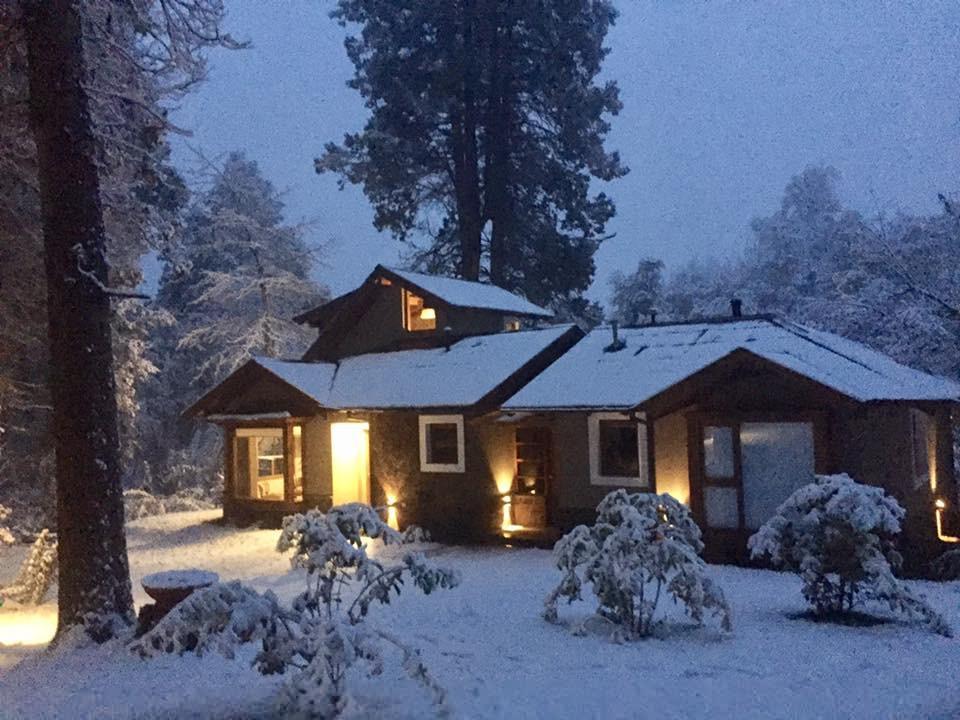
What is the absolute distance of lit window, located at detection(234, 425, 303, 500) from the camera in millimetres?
21781

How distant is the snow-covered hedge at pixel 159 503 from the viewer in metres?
27.3

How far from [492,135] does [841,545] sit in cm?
2520

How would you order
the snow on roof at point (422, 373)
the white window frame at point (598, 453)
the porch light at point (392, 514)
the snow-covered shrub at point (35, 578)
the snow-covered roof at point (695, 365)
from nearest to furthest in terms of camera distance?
1. the snow-covered shrub at point (35, 578)
2. the snow-covered roof at point (695, 365)
3. the white window frame at point (598, 453)
4. the snow on roof at point (422, 373)
5. the porch light at point (392, 514)

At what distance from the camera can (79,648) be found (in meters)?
9.54

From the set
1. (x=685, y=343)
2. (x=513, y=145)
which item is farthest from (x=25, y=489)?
(x=513, y=145)

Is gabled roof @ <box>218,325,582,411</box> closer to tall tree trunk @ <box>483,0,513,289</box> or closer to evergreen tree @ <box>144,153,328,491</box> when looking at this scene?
evergreen tree @ <box>144,153,328,491</box>

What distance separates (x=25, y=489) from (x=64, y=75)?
43.5 ft

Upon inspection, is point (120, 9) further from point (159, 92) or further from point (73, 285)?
point (73, 285)

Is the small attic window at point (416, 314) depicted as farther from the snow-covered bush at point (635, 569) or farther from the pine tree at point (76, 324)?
the snow-covered bush at point (635, 569)

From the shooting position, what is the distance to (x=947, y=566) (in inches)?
536

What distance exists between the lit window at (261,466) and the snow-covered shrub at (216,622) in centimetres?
1504

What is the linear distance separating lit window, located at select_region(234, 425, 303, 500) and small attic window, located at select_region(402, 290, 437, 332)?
3.95m

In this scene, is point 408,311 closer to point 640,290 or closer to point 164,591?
point 164,591

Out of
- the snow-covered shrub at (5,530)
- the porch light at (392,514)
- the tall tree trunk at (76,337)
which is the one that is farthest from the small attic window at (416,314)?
the tall tree trunk at (76,337)
